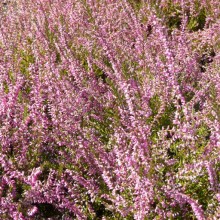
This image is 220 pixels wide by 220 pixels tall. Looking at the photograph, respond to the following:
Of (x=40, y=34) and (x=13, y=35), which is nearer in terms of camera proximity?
(x=40, y=34)

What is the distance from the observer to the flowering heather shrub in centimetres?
229

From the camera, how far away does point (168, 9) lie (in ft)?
16.4

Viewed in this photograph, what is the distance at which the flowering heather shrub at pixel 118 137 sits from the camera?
2285 mm

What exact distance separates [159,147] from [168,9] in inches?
112

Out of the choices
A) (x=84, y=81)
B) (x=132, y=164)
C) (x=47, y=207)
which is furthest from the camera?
(x=84, y=81)

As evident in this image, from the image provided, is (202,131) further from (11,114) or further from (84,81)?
(11,114)

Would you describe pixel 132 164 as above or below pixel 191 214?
above

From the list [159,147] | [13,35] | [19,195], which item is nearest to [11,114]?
[19,195]

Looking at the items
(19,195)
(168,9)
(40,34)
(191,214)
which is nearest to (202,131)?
(191,214)

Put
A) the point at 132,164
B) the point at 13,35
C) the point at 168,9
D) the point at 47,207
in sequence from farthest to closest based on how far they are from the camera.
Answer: the point at 168,9 → the point at 13,35 → the point at 47,207 → the point at 132,164

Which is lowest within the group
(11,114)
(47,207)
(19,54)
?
(47,207)

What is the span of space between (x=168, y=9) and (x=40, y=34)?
1.85m

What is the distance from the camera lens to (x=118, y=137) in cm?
232

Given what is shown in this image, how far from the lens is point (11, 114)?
115 inches
